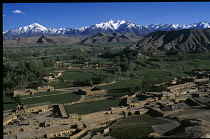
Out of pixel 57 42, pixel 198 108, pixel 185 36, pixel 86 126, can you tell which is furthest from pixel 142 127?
pixel 57 42

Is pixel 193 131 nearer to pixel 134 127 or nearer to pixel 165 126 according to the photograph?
pixel 165 126

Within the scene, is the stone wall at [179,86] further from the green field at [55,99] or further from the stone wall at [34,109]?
the stone wall at [34,109]

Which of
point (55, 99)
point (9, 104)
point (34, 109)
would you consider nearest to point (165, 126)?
point (34, 109)

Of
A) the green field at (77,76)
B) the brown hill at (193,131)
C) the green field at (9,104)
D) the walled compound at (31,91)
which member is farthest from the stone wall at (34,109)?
the green field at (77,76)

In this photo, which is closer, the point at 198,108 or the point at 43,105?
the point at 198,108

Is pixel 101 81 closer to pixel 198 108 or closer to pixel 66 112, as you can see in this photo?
pixel 66 112
